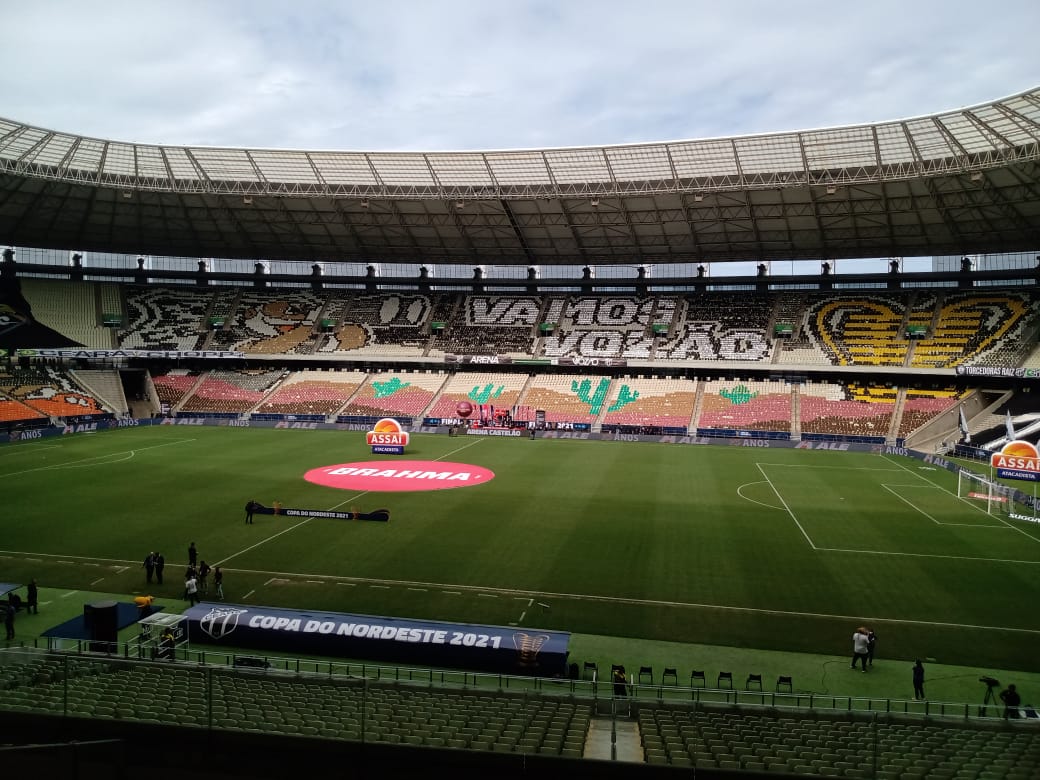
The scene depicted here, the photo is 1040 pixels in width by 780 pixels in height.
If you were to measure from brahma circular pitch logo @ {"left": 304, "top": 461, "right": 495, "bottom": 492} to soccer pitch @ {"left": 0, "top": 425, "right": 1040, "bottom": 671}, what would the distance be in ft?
2.97

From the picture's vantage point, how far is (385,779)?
23.6 feet

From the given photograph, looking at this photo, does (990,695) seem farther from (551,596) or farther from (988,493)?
(988,493)

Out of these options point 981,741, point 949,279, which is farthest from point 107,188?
point 949,279

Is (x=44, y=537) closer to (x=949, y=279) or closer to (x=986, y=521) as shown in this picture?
(x=986, y=521)

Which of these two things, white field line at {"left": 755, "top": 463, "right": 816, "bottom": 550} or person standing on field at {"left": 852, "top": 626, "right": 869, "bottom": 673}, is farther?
white field line at {"left": 755, "top": 463, "right": 816, "bottom": 550}

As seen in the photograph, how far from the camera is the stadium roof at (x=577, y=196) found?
1710 inches

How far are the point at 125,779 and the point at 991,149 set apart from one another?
161ft

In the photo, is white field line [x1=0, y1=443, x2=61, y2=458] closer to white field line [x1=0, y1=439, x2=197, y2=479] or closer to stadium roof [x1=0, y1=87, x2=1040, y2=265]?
white field line [x1=0, y1=439, x2=197, y2=479]

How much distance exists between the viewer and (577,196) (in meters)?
51.9

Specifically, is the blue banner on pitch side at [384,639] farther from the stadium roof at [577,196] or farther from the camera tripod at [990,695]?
the stadium roof at [577,196]

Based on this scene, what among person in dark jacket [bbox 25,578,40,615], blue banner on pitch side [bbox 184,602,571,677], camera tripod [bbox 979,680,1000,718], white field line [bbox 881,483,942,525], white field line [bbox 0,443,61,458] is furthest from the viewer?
white field line [bbox 0,443,61,458]

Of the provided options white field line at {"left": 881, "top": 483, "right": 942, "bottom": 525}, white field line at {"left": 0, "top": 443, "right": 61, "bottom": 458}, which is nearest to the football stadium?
white field line at {"left": 881, "top": 483, "right": 942, "bottom": 525}

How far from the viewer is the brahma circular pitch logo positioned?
34.3 meters

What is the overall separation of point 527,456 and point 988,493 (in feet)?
81.2
